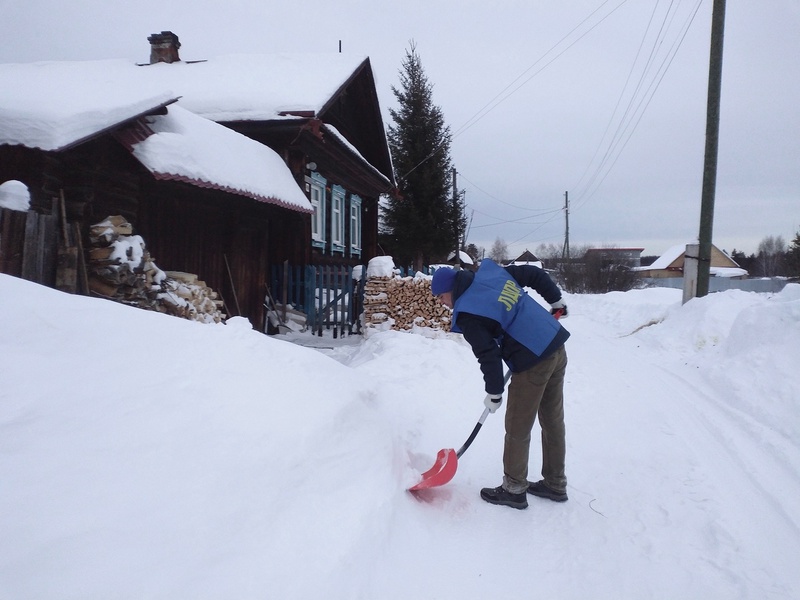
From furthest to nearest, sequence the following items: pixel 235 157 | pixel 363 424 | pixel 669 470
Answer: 1. pixel 235 157
2. pixel 669 470
3. pixel 363 424

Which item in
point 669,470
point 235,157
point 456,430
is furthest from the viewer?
point 235,157

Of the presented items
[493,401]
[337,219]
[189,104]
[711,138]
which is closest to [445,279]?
[493,401]

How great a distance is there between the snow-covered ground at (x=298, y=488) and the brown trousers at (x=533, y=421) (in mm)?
199

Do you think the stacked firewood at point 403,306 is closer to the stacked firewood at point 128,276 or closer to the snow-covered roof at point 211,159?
the snow-covered roof at point 211,159

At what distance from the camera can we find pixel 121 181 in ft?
20.3

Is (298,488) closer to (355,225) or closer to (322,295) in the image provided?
(322,295)

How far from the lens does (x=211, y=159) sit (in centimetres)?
695

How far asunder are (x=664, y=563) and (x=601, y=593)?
18.4 inches

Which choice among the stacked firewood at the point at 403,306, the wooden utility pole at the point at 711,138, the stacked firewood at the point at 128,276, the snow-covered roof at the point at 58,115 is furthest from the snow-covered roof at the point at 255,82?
the wooden utility pole at the point at 711,138

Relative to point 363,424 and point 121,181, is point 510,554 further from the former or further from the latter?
point 121,181

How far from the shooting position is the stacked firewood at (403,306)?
8211mm

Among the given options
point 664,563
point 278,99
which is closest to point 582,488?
point 664,563

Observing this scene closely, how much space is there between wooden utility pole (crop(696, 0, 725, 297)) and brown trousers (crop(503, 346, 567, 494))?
878cm

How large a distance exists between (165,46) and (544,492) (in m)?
14.6
